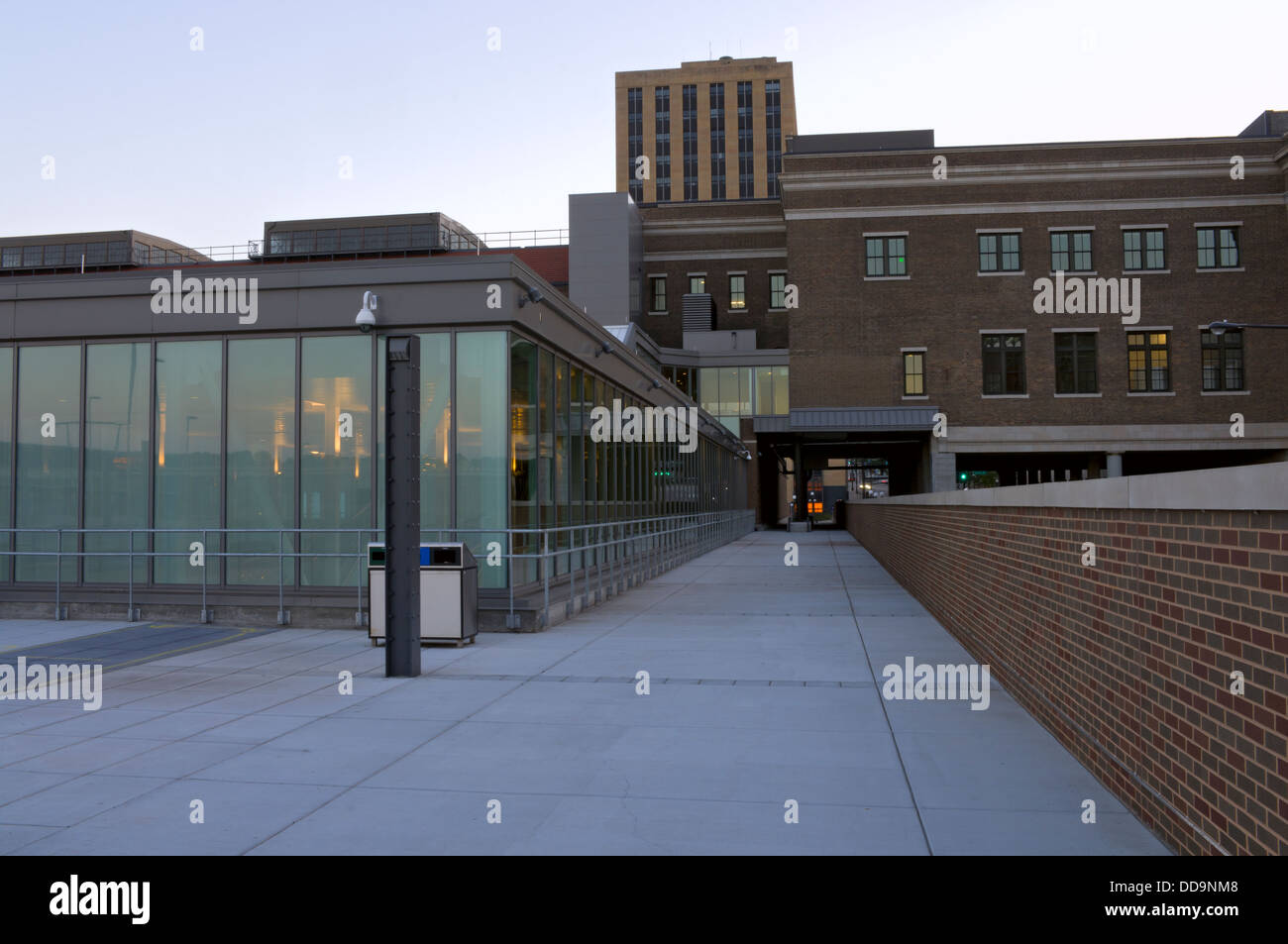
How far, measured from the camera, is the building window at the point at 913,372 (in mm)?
46281

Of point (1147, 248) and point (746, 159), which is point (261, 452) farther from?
point (746, 159)

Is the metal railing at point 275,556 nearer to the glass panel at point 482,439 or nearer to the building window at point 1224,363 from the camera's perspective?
the glass panel at point 482,439

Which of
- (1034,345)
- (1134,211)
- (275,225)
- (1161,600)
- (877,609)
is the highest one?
(275,225)

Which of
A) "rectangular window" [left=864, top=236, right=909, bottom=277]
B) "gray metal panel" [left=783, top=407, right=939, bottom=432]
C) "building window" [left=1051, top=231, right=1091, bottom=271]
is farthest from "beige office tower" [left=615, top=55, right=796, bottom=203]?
"gray metal panel" [left=783, top=407, right=939, bottom=432]

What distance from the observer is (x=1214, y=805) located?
3.99 metres

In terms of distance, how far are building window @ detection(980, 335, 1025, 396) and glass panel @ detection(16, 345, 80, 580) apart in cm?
3921

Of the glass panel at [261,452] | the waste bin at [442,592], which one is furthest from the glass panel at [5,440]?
the waste bin at [442,592]

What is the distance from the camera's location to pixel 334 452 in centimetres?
1328

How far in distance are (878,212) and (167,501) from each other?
3901 centimetres

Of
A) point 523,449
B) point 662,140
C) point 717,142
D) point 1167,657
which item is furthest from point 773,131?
point 1167,657

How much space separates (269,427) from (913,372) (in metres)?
37.4
